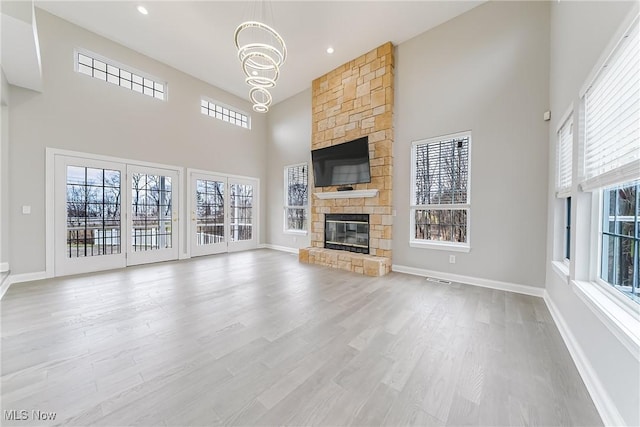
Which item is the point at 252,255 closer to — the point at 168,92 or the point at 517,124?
the point at 168,92

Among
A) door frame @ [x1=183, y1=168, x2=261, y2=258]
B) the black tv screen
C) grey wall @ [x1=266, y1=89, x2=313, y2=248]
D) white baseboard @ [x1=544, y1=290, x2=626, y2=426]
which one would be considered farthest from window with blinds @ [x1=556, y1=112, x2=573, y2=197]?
door frame @ [x1=183, y1=168, x2=261, y2=258]

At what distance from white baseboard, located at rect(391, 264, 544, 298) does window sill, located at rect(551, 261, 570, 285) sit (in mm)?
785

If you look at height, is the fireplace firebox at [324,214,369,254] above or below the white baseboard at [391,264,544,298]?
above

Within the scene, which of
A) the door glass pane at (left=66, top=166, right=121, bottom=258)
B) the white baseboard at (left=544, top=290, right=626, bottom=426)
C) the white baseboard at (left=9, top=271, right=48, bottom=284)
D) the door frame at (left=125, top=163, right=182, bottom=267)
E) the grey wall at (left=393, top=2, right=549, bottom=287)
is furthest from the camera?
the door frame at (left=125, top=163, right=182, bottom=267)

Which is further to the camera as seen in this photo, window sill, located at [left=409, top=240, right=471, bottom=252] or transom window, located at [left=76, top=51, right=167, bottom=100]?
transom window, located at [left=76, top=51, right=167, bottom=100]

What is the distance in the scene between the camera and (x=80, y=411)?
1.36 meters

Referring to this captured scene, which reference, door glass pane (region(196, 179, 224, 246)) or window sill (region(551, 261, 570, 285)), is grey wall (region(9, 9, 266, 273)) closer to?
door glass pane (region(196, 179, 224, 246))

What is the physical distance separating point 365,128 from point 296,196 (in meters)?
2.81

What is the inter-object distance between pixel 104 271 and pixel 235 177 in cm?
353

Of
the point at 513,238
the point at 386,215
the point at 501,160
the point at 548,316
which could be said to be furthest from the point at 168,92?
the point at 548,316

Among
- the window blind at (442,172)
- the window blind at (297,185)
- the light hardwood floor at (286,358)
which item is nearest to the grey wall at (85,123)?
the light hardwood floor at (286,358)
